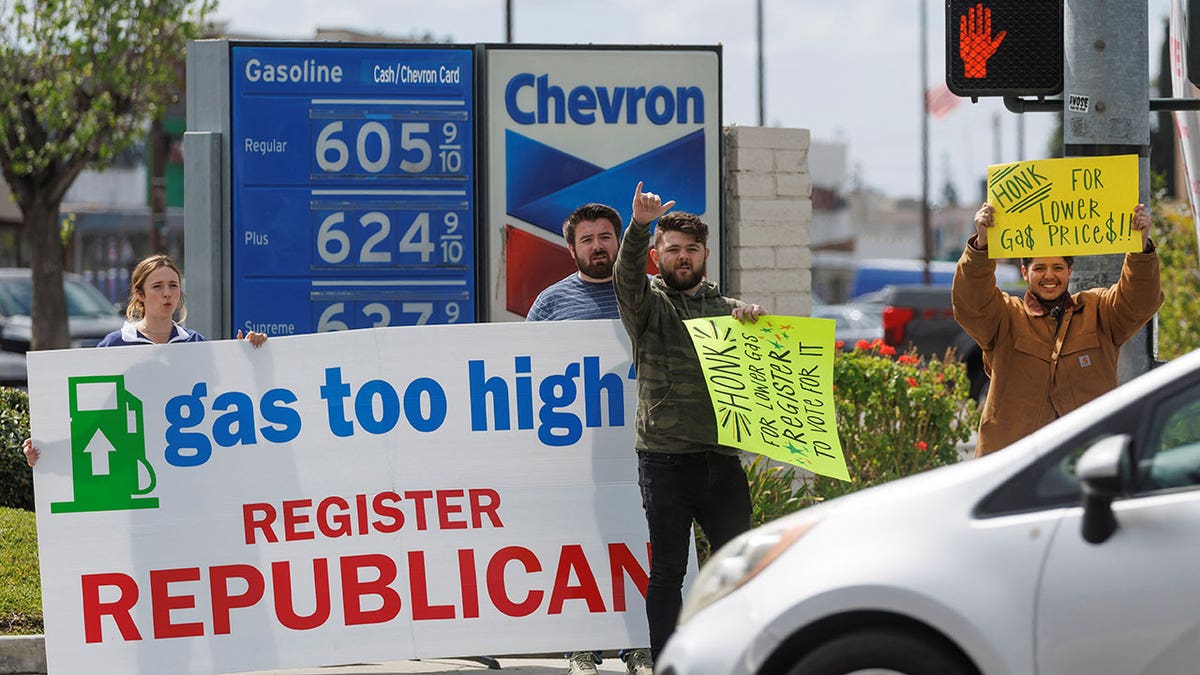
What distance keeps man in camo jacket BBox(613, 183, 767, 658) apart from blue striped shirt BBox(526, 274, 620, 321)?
86cm

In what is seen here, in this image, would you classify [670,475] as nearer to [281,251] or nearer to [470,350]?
[470,350]

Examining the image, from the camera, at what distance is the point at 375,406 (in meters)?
7.06

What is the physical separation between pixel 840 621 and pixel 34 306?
53.7 ft

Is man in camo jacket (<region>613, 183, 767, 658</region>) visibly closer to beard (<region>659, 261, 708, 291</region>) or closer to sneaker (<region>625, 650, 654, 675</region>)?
beard (<region>659, 261, 708, 291</region>)

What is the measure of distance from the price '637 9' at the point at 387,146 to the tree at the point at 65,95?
33.8 ft

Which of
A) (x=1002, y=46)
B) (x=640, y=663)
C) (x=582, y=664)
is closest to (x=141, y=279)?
(x=582, y=664)

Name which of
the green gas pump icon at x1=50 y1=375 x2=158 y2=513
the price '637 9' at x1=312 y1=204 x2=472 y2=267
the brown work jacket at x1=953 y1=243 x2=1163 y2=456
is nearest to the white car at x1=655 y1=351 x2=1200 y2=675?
the brown work jacket at x1=953 y1=243 x2=1163 y2=456

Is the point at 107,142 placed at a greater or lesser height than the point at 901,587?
greater

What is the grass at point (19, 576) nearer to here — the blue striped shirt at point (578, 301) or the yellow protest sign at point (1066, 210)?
the blue striped shirt at point (578, 301)

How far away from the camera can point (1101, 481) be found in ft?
13.4

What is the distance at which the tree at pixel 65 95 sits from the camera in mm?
18578

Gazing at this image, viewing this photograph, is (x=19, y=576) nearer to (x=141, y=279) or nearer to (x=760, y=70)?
(x=141, y=279)

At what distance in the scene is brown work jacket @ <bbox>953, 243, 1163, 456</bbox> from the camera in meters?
6.14

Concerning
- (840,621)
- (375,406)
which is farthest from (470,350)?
(840,621)
